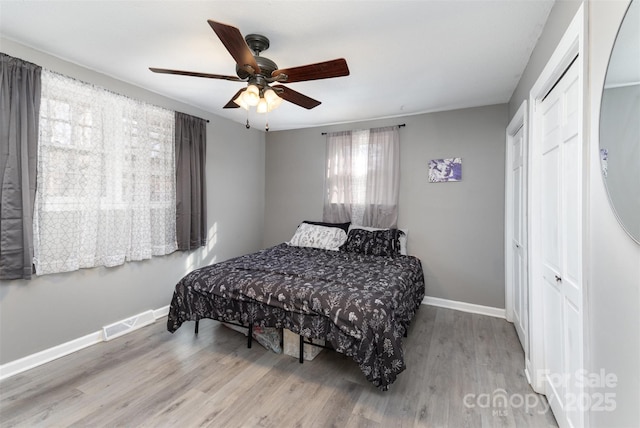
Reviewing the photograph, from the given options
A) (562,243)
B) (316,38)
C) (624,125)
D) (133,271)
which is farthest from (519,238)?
(133,271)

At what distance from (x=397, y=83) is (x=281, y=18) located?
142cm

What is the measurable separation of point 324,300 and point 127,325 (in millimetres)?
2177

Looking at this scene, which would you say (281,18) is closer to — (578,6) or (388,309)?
(578,6)

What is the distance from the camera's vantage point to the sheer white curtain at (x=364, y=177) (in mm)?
3869

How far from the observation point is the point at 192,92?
312 cm

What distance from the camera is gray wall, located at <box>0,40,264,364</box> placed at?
2227 millimetres

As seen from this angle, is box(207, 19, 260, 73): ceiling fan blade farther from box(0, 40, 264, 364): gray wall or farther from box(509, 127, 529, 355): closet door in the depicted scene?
box(509, 127, 529, 355): closet door

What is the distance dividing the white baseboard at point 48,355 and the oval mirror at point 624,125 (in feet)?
12.0

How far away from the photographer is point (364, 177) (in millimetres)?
4051

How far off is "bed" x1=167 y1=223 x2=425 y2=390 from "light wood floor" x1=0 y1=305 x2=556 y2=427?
27 centimetres

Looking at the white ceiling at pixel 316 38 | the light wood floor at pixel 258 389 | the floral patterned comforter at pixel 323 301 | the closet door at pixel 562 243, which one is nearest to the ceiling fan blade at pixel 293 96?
the white ceiling at pixel 316 38

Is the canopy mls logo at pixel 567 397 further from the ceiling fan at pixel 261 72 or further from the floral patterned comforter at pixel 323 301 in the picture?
the ceiling fan at pixel 261 72

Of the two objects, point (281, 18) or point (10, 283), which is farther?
point (10, 283)

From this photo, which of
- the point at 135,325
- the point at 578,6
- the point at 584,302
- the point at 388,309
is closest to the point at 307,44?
the point at 578,6
